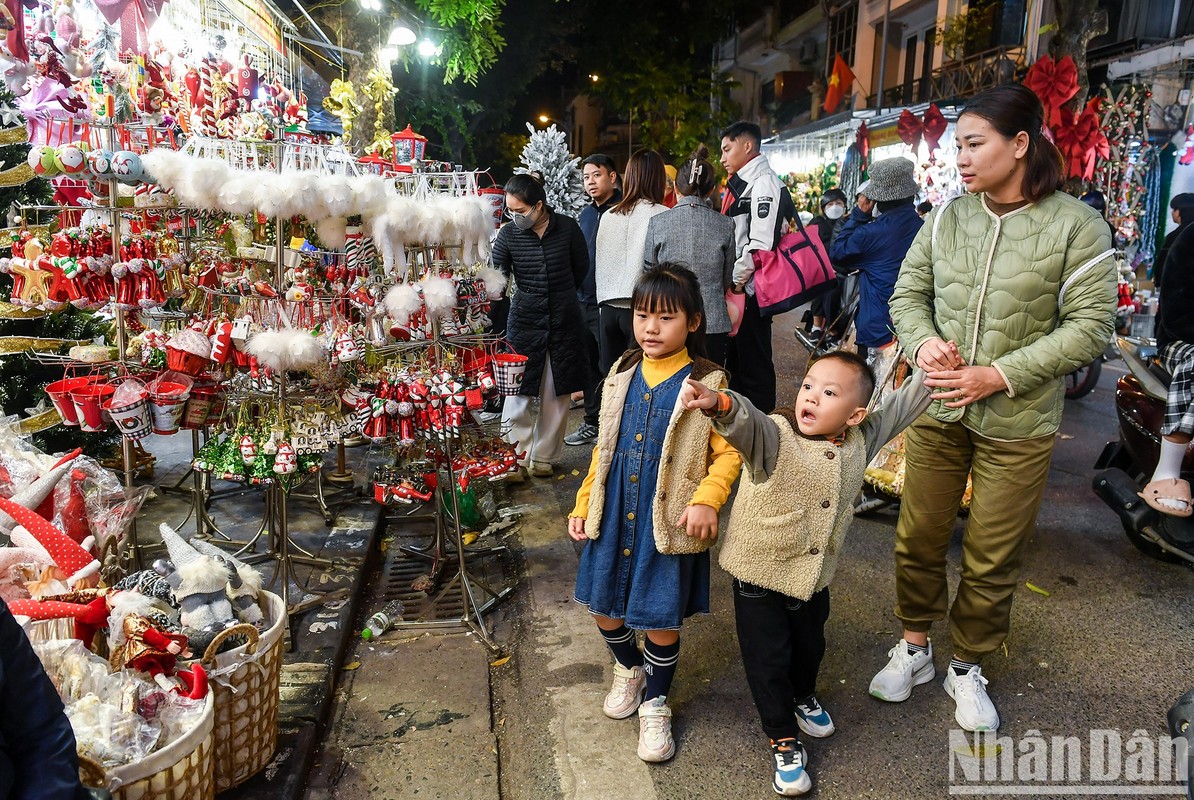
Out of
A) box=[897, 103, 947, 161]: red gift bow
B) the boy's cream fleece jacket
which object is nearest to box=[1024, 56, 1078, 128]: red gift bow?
box=[897, 103, 947, 161]: red gift bow

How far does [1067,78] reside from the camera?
7.03 m

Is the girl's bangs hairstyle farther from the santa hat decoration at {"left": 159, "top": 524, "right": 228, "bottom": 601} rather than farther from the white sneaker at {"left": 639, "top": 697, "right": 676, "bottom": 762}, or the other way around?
the santa hat decoration at {"left": 159, "top": 524, "right": 228, "bottom": 601}

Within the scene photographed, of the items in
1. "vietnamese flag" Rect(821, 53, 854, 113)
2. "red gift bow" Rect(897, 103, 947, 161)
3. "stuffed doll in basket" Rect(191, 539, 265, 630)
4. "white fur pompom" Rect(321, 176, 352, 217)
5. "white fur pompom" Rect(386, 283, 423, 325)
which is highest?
"vietnamese flag" Rect(821, 53, 854, 113)

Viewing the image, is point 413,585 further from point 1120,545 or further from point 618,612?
point 1120,545

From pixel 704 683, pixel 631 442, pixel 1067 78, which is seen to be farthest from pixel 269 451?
pixel 1067 78

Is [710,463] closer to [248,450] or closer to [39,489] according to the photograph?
[248,450]

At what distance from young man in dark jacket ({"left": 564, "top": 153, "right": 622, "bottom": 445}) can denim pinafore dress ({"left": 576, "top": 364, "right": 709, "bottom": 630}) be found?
2.72m

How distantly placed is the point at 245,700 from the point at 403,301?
1550mm

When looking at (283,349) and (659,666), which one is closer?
(659,666)

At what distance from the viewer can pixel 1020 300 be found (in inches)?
99.0

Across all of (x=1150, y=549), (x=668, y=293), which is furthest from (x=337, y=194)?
→ (x=1150, y=549)

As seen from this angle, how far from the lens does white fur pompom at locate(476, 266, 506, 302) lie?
3.65m

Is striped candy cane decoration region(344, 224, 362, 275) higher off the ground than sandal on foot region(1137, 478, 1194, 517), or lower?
higher

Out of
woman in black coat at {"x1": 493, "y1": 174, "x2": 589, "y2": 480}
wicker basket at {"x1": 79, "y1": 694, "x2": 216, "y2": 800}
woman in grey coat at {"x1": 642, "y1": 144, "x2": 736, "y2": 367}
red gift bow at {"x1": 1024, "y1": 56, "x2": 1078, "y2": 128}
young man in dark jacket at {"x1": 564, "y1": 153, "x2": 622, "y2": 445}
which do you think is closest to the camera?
wicker basket at {"x1": 79, "y1": 694, "x2": 216, "y2": 800}
